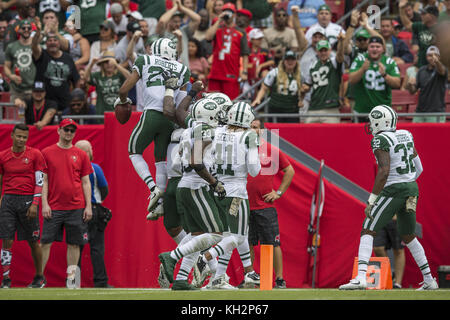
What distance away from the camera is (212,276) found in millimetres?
10414

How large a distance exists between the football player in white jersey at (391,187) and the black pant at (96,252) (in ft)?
14.1

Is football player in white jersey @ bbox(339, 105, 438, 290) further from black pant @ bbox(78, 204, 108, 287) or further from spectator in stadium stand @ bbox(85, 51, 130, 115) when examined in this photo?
spectator in stadium stand @ bbox(85, 51, 130, 115)

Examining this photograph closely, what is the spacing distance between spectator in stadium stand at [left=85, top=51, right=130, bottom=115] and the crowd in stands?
0.7 inches

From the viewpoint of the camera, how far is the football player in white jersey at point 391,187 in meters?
10.1

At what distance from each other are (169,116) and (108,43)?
20.2 ft

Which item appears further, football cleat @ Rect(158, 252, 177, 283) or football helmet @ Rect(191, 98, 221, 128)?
football helmet @ Rect(191, 98, 221, 128)

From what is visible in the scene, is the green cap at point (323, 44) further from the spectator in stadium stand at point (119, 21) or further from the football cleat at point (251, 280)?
the football cleat at point (251, 280)

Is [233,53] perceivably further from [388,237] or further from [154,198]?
[154,198]

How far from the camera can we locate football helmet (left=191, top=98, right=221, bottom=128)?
31.2ft

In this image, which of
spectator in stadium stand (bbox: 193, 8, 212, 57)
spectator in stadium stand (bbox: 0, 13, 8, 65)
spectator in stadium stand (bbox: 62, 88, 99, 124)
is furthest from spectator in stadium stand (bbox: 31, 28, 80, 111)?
spectator in stadium stand (bbox: 193, 8, 212, 57)

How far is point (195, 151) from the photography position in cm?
930

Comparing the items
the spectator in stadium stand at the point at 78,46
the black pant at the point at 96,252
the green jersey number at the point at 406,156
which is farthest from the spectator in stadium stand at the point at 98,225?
the green jersey number at the point at 406,156

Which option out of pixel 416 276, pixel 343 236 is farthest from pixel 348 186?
pixel 416 276

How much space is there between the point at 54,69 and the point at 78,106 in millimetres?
780
